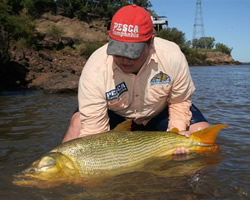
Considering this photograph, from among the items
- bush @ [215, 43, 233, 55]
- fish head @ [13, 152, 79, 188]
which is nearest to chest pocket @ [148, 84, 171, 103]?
fish head @ [13, 152, 79, 188]

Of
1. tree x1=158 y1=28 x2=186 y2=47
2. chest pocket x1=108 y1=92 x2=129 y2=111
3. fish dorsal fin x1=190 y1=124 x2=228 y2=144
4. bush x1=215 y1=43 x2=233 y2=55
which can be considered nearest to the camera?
fish dorsal fin x1=190 y1=124 x2=228 y2=144

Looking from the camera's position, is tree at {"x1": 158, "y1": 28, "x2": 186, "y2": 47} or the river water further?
tree at {"x1": 158, "y1": 28, "x2": 186, "y2": 47}

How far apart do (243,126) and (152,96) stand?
2699 mm

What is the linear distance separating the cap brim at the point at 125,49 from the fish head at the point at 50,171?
1.16 metres

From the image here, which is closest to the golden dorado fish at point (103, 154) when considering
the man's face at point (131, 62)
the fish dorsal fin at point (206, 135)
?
the fish dorsal fin at point (206, 135)

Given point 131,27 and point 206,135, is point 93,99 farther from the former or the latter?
point 206,135

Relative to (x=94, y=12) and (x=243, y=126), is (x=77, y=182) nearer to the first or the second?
(x=243, y=126)

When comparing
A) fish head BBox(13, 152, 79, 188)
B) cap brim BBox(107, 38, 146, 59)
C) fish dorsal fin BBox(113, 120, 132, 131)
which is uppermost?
cap brim BBox(107, 38, 146, 59)

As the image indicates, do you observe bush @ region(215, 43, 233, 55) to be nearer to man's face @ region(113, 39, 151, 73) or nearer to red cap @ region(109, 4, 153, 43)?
man's face @ region(113, 39, 151, 73)

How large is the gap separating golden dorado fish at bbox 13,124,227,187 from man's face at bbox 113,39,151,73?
71 centimetres

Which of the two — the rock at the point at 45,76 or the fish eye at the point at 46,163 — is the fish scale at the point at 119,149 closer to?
the fish eye at the point at 46,163

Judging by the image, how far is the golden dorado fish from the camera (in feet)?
9.56

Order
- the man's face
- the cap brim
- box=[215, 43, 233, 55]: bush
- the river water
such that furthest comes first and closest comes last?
box=[215, 43, 233, 55]: bush, the man's face, the cap brim, the river water

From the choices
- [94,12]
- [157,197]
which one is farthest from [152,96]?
[94,12]
